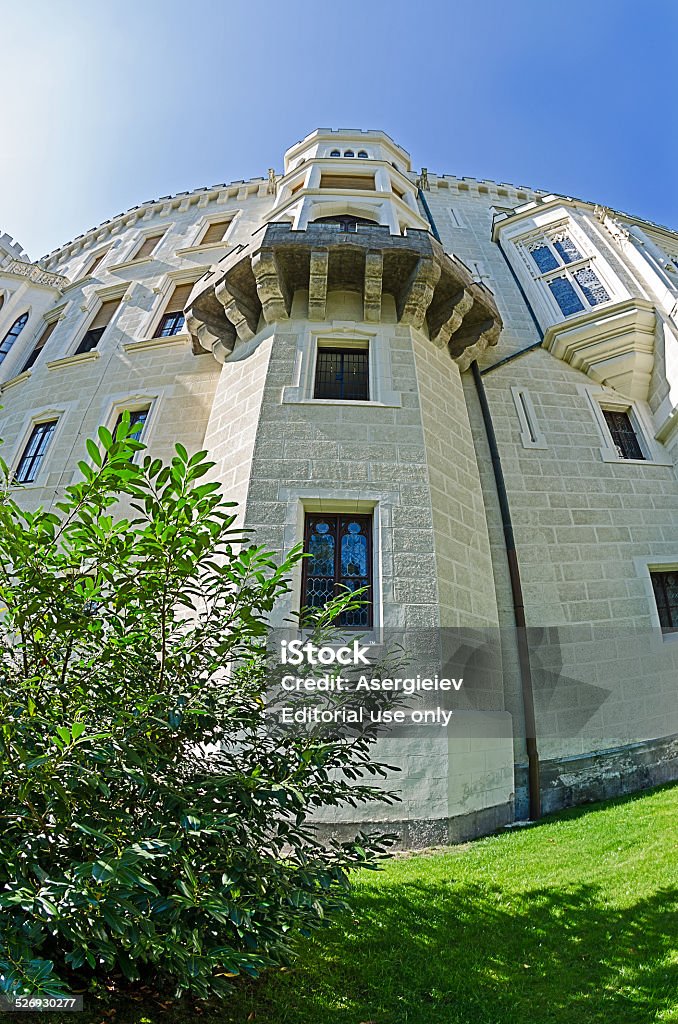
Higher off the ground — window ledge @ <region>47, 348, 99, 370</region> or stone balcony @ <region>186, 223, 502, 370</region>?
window ledge @ <region>47, 348, 99, 370</region>

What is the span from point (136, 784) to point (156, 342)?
13.4 m

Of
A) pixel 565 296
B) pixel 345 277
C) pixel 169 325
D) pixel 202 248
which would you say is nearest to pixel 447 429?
pixel 345 277

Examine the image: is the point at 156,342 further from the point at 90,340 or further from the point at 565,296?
the point at 565,296

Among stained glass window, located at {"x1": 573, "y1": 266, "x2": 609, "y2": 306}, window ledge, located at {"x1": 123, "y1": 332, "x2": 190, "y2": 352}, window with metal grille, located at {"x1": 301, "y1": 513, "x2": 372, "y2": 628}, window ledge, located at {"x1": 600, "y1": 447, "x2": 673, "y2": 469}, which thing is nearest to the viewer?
A: window with metal grille, located at {"x1": 301, "y1": 513, "x2": 372, "y2": 628}

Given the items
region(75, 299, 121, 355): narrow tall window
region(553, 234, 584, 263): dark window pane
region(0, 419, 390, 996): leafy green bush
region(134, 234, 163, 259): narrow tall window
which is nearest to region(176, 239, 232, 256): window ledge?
region(134, 234, 163, 259): narrow tall window

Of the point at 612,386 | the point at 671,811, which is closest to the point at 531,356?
the point at 612,386

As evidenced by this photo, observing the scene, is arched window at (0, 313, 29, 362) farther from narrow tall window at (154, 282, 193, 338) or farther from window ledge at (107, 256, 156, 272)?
narrow tall window at (154, 282, 193, 338)

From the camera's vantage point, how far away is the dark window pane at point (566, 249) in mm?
15264

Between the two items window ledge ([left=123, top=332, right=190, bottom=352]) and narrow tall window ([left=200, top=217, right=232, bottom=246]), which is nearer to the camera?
window ledge ([left=123, top=332, right=190, bottom=352])

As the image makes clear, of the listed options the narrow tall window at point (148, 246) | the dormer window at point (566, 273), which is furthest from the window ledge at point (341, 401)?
the narrow tall window at point (148, 246)

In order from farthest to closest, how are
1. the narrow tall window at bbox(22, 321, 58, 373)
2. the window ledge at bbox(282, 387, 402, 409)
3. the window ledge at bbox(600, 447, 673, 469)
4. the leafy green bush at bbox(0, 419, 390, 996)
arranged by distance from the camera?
the narrow tall window at bbox(22, 321, 58, 373) → the window ledge at bbox(600, 447, 673, 469) → the window ledge at bbox(282, 387, 402, 409) → the leafy green bush at bbox(0, 419, 390, 996)

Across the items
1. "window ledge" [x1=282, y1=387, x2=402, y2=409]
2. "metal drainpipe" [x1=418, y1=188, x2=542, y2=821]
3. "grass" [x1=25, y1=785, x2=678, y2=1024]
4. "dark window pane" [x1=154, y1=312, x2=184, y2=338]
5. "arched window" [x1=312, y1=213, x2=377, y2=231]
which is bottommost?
"grass" [x1=25, y1=785, x2=678, y2=1024]

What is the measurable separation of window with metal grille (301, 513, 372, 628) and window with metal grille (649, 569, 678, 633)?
20.0ft

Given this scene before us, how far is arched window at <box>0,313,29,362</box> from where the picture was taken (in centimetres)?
1788
